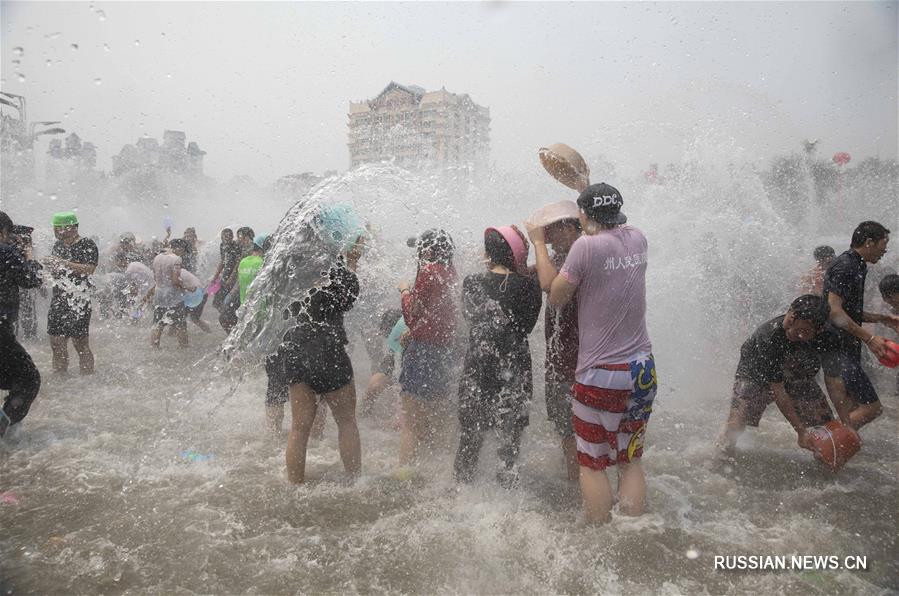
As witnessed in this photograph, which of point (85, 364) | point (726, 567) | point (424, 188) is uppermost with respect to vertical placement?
point (424, 188)

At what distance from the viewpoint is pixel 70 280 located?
5863 mm

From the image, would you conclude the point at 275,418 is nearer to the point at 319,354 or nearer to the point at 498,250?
the point at 319,354

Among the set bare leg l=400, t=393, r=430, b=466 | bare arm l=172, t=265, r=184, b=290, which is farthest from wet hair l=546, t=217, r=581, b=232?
bare arm l=172, t=265, r=184, b=290

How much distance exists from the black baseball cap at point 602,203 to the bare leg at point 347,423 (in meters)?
1.91

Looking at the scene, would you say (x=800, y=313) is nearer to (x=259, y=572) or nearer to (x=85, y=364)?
(x=259, y=572)

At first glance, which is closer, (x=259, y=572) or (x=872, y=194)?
(x=259, y=572)

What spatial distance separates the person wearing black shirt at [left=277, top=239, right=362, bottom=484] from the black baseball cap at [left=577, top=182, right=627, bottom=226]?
5.15ft

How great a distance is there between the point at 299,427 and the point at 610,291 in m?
2.17

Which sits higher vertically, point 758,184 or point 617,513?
point 758,184

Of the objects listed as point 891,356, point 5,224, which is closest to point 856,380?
point 891,356

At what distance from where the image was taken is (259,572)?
270cm

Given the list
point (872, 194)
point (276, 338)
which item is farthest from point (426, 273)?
point (872, 194)

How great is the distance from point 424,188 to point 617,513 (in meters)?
3.29

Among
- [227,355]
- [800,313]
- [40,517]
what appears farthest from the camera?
[227,355]
